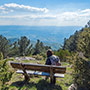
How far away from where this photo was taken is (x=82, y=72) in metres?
3.65

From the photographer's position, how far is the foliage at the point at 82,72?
356cm

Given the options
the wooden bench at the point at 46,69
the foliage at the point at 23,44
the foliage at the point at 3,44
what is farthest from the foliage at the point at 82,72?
the foliage at the point at 23,44

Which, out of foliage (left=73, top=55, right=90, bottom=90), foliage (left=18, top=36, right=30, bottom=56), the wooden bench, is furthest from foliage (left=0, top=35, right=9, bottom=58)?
foliage (left=73, top=55, right=90, bottom=90)

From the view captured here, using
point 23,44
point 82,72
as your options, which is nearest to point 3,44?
point 23,44

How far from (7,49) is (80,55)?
2940 cm

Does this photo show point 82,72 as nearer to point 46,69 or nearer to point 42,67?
point 46,69

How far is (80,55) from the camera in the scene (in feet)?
12.8

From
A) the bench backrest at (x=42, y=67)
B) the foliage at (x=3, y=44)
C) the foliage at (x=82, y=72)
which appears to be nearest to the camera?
the foliage at (x=82, y=72)

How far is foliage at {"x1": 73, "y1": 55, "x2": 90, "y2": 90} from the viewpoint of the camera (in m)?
3.56

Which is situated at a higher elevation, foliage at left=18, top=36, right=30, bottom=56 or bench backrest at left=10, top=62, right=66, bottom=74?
bench backrest at left=10, top=62, right=66, bottom=74

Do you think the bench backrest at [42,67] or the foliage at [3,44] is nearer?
the bench backrest at [42,67]

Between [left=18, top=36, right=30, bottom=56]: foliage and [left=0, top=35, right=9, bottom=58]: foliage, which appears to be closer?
[left=0, top=35, right=9, bottom=58]: foliage

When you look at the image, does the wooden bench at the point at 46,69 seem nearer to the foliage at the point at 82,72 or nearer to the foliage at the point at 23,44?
the foliage at the point at 82,72

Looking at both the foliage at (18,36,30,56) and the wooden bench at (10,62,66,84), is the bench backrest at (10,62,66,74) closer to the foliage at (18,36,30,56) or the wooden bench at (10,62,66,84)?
the wooden bench at (10,62,66,84)
